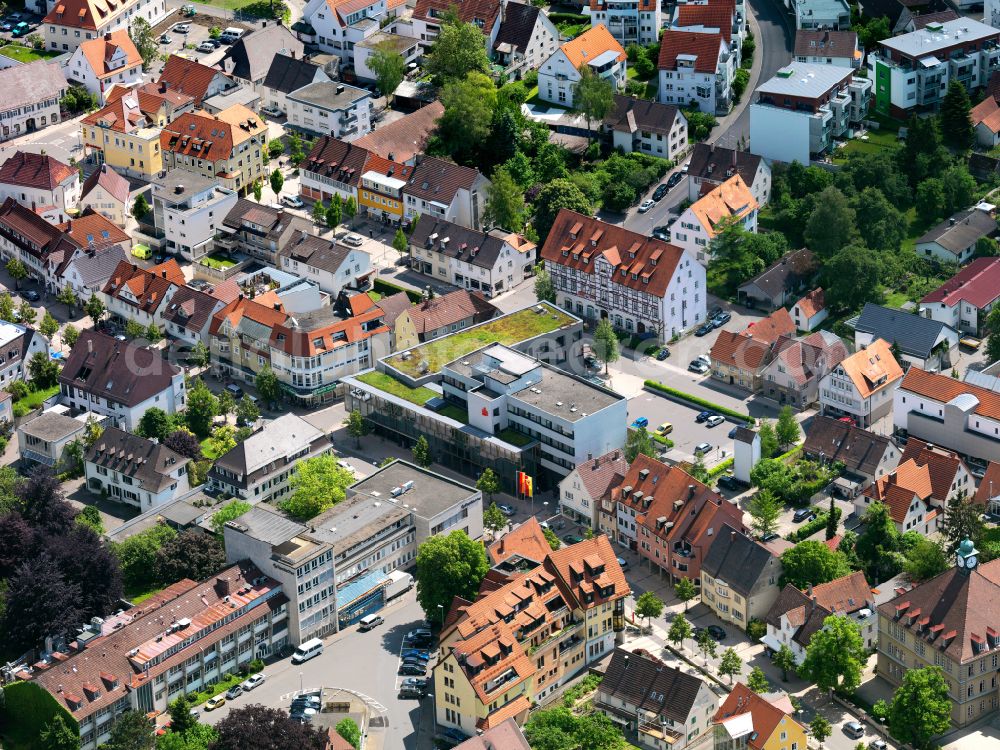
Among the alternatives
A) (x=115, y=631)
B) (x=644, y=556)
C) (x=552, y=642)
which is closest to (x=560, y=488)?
(x=644, y=556)

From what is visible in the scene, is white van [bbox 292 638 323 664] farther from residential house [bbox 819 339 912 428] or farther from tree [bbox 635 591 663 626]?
residential house [bbox 819 339 912 428]

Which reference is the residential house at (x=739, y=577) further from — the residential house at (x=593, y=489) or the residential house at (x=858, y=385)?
the residential house at (x=858, y=385)

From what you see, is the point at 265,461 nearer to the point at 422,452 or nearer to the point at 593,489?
the point at 422,452

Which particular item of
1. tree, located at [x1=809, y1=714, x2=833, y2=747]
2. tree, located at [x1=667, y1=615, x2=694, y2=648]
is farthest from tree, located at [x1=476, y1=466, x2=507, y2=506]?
A: tree, located at [x1=809, y1=714, x2=833, y2=747]

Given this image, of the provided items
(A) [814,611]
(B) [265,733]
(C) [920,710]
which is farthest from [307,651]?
(C) [920,710]

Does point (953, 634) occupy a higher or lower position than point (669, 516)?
lower

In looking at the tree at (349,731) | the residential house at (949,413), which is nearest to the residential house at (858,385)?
the residential house at (949,413)
